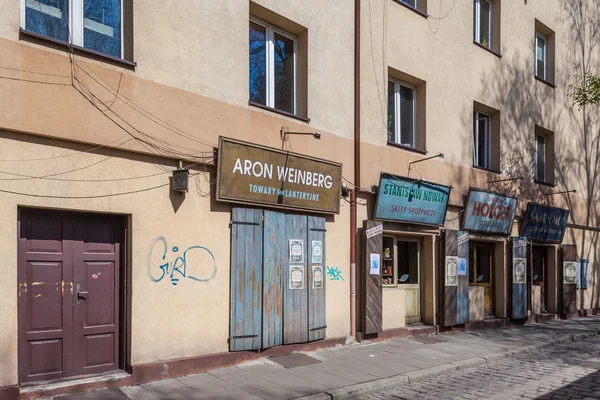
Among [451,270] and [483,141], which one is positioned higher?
[483,141]

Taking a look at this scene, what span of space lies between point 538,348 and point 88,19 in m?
10.1

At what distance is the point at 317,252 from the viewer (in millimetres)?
9781

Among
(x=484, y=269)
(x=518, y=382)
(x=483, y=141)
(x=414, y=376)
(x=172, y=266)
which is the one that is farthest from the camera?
(x=484, y=269)

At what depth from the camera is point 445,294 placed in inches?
478

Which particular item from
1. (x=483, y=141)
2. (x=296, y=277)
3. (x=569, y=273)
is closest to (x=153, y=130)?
(x=296, y=277)

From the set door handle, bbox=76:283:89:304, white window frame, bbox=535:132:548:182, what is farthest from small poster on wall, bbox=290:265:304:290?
white window frame, bbox=535:132:548:182

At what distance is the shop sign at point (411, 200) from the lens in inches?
433

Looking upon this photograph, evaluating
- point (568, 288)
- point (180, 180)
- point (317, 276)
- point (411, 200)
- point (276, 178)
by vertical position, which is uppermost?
point (276, 178)

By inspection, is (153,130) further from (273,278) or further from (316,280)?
(316,280)

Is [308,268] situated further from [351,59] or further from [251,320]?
[351,59]

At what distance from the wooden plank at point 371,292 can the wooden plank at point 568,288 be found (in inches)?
323

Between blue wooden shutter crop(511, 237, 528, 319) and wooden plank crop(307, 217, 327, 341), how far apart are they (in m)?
6.68

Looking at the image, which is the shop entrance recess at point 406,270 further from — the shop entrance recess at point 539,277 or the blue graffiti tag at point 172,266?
the shop entrance recess at point 539,277

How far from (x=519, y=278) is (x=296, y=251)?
773 cm
